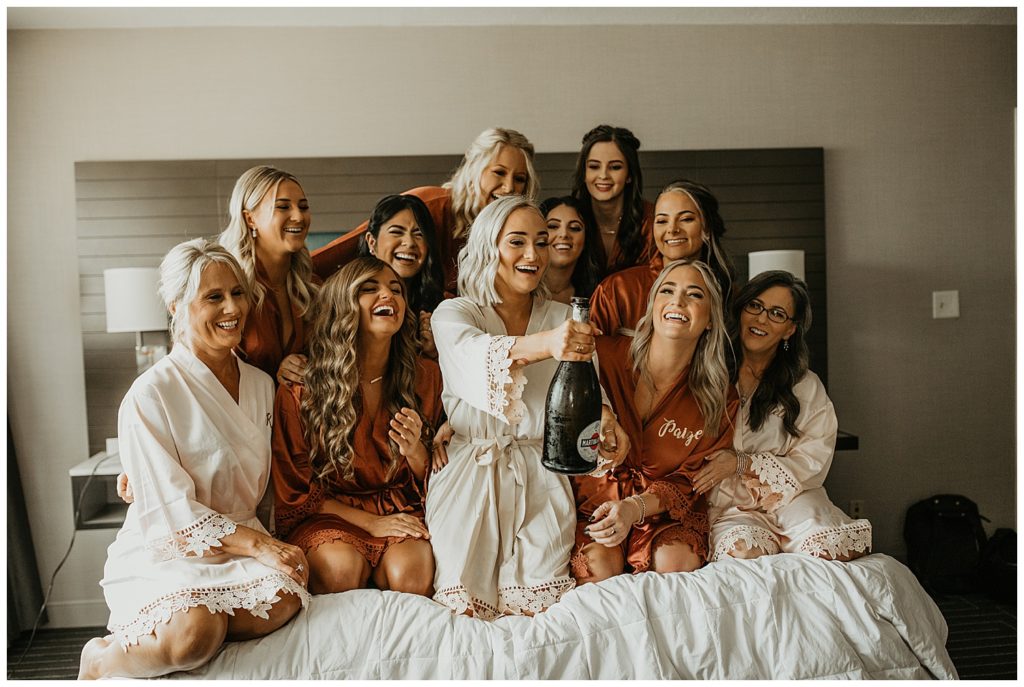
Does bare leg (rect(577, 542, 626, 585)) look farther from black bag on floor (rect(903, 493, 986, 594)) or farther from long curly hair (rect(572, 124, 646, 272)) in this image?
black bag on floor (rect(903, 493, 986, 594))

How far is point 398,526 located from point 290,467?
14.1 inches

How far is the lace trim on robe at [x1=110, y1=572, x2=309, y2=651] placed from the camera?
180 centimetres

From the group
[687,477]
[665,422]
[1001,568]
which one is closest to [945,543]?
[1001,568]

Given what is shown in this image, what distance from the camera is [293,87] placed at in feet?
8.07

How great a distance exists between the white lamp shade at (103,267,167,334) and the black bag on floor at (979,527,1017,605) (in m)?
3.07

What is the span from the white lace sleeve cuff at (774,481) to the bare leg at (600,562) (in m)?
0.53

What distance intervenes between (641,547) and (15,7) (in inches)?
103

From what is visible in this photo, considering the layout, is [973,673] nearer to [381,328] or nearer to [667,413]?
[667,413]

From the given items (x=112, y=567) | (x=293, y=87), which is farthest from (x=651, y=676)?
(x=293, y=87)

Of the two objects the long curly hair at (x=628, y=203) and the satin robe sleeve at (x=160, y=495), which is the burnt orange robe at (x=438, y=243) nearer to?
the long curly hair at (x=628, y=203)

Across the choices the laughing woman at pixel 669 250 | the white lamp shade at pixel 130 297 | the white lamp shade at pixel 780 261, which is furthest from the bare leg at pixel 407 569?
the white lamp shade at pixel 780 261


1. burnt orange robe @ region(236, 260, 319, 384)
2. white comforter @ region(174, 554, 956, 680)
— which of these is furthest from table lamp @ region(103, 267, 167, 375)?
white comforter @ region(174, 554, 956, 680)

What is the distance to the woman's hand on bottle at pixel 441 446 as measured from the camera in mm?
2164

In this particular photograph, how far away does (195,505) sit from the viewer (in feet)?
6.20
